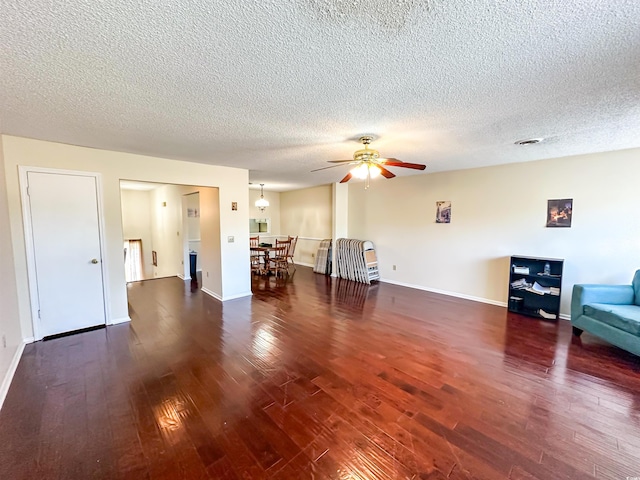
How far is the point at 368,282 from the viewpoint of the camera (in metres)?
6.24

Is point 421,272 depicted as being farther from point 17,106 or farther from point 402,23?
point 17,106

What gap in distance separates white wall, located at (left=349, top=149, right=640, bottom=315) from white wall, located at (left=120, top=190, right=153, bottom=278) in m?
6.61

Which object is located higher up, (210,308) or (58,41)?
(58,41)

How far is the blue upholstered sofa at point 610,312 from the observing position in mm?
2785

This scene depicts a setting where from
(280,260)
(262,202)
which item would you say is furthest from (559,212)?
(262,202)

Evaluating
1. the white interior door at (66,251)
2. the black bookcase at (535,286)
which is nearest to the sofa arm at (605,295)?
the black bookcase at (535,286)

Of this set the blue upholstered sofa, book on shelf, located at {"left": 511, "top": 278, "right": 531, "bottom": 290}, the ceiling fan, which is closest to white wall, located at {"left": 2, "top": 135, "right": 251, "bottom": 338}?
the ceiling fan

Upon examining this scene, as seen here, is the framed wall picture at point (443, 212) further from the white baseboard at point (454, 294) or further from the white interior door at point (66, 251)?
the white interior door at point (66, 251)

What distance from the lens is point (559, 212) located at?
4.06 metres

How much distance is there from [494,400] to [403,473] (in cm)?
114

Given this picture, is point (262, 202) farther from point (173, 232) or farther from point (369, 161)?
point (369, 161)

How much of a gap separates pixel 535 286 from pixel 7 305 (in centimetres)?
664

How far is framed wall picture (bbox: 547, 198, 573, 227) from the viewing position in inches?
157

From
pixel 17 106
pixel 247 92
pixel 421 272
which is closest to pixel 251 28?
pixel 247 92
